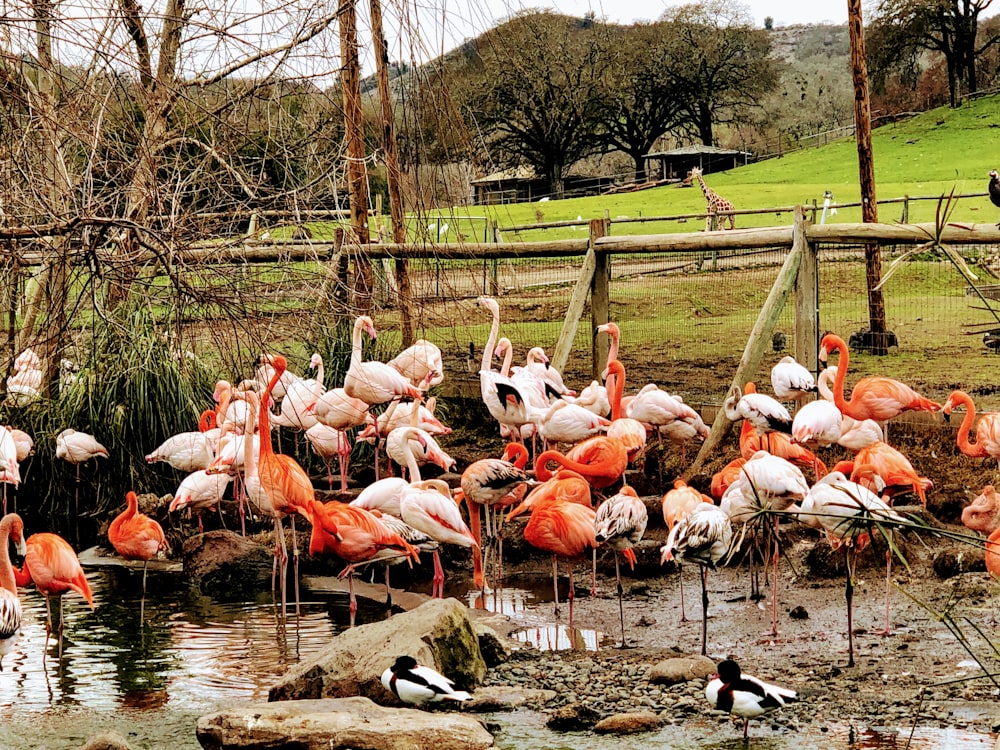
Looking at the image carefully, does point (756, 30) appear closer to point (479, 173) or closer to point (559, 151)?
point (559, 151)

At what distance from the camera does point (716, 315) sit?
14961 mm

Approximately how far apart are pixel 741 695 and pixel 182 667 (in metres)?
2.96

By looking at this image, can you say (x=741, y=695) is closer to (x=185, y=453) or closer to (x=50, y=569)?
(x=50, y=569)

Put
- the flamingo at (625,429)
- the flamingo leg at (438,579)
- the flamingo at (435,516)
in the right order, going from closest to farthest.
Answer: the flamingo at (435,516) → the flamingo leg at (438,579) → the flamingo at (625,429)

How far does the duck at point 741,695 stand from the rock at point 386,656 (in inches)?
48.5

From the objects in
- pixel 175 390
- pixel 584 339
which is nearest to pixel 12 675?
pixel 175 390

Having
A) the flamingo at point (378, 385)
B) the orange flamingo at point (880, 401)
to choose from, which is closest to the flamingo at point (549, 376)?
the flamingo at point (378, 385)

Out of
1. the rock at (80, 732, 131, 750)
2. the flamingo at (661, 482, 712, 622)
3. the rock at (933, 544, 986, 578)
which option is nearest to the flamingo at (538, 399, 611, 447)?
the flamingo at (661, 482, 712, 622)

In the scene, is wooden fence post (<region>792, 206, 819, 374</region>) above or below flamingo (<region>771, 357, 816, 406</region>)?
above

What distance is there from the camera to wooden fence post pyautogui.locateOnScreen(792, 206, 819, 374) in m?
9.03

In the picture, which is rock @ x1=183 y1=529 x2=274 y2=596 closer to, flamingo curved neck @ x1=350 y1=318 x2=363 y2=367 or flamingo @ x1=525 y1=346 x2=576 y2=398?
flamingo curved neck @ x1=350 y1=318 x2=363 y2=367

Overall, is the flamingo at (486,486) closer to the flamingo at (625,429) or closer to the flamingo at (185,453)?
the flamingo at (625,429)

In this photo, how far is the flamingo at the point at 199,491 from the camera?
27.2ft

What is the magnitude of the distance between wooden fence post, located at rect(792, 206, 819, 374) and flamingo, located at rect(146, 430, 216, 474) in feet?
14.4
